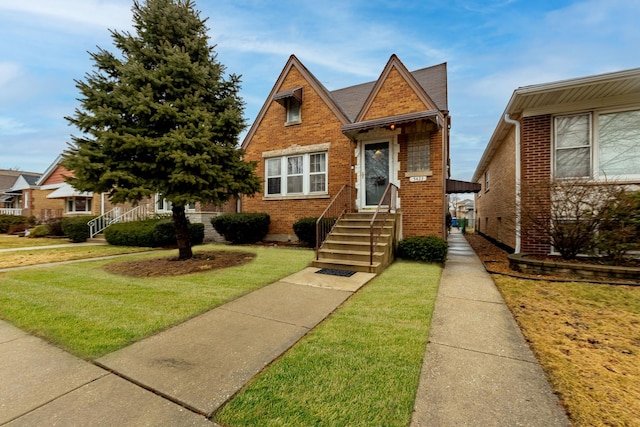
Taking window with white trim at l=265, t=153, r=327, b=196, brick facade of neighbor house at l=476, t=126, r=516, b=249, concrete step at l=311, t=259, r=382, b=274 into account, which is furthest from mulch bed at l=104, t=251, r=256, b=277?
brick facade of neighbor house at l=476, t=126, r=516, b=249

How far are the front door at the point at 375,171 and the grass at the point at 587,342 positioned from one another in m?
5.13

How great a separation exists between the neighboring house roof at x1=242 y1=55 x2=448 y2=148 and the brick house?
0.11 ft

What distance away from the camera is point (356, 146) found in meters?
10.1

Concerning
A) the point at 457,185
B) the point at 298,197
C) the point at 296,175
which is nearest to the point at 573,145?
the point at 457,185

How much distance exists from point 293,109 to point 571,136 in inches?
371

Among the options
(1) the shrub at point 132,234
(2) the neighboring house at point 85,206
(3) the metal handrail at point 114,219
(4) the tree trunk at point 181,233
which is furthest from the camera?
(3) the metal handrail at point 114,219

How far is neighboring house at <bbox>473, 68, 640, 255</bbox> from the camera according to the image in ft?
21.4

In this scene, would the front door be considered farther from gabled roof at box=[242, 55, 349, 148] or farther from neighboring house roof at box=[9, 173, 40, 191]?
neighboring house roof at box=[9, 173, 40, 191]

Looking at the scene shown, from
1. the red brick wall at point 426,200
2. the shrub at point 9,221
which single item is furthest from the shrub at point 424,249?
the shrub at point 9,221

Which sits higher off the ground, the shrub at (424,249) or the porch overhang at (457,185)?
the porch overhang at (457,185)

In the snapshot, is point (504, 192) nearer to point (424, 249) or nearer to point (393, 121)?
point (424, 249)

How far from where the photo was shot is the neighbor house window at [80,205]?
2148 centimetres

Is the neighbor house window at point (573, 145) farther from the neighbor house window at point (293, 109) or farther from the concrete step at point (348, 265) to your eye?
the neighbor house window at point (293, 109)

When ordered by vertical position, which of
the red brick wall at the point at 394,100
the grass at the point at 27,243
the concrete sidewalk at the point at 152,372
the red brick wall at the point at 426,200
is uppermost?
the red brick wall at the point at 394,100
